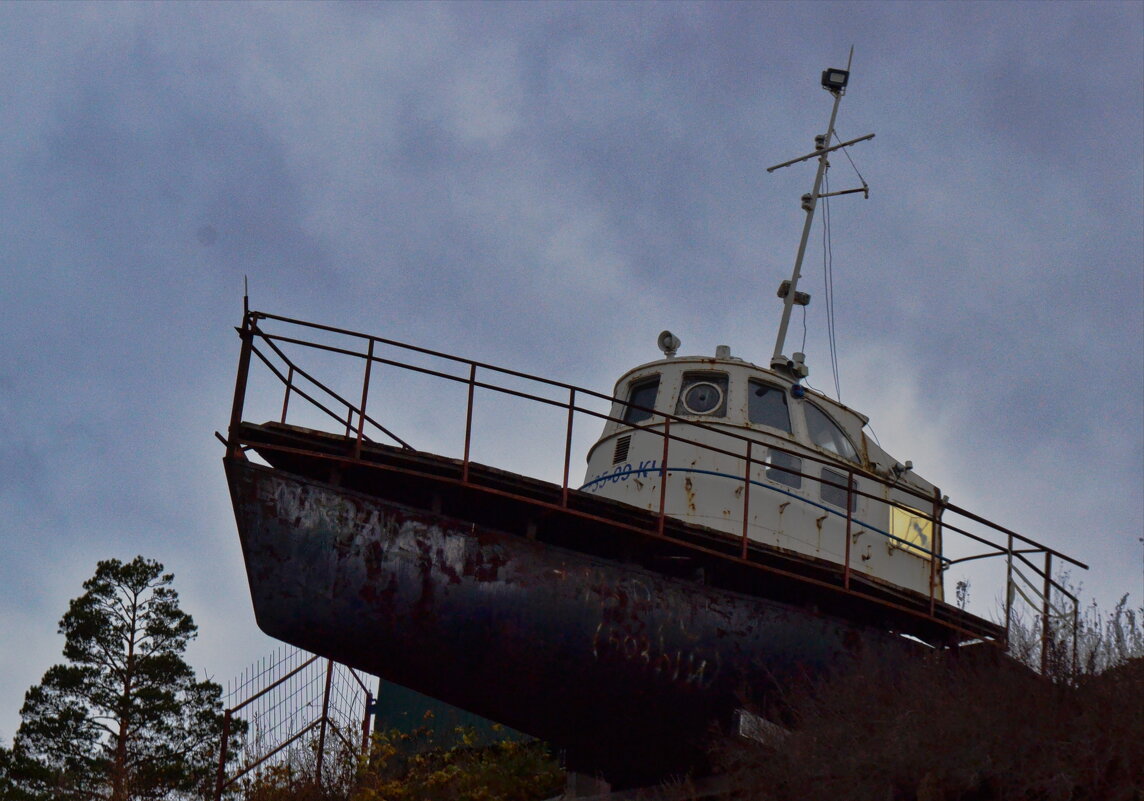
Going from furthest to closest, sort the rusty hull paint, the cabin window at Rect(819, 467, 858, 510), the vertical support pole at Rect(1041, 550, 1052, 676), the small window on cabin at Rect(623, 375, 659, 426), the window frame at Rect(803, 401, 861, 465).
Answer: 1. the small window on cabin at Rect(623, 375, 659, 426)
2. the window frame at Rect(803, 401, 861, 465)
3. the cabin window at Rect(819, 467, 858, 510)
4. the vertical support pole at Rect(1041, 550, 1052, 676)
5. the rusty hull paint

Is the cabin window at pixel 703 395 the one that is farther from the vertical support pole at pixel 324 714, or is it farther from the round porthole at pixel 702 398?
the vertical support pole at pixel 324 714

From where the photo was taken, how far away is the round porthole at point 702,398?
44.9 feet

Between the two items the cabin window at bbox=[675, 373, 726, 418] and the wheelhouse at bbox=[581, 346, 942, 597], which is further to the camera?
the cabin window at bbox=[675, 373, 726, 418]

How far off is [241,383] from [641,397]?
495cm

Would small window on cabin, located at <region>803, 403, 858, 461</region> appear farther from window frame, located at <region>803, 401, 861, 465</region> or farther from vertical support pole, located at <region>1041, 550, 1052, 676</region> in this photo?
vertical support pole, located at <region>1041, 550, 1052, 676</region>

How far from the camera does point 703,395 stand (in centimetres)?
1380

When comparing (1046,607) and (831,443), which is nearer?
(1046,607)

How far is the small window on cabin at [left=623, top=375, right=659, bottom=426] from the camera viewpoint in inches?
551

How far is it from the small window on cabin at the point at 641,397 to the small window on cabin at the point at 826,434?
→ 5.11 ft

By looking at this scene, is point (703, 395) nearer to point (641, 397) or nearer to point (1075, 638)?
point (641, 397)

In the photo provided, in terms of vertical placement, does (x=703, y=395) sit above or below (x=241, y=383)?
above

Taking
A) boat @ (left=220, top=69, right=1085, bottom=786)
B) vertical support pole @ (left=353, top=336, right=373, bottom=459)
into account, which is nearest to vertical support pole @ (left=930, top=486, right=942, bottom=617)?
boat @ (left=220, top=69, right=1085, bottom=786)

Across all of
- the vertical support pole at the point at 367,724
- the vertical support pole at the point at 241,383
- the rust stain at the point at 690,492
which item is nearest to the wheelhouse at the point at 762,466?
the rust stain at the point at 690,492

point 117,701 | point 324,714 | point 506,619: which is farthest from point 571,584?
point 117,701
